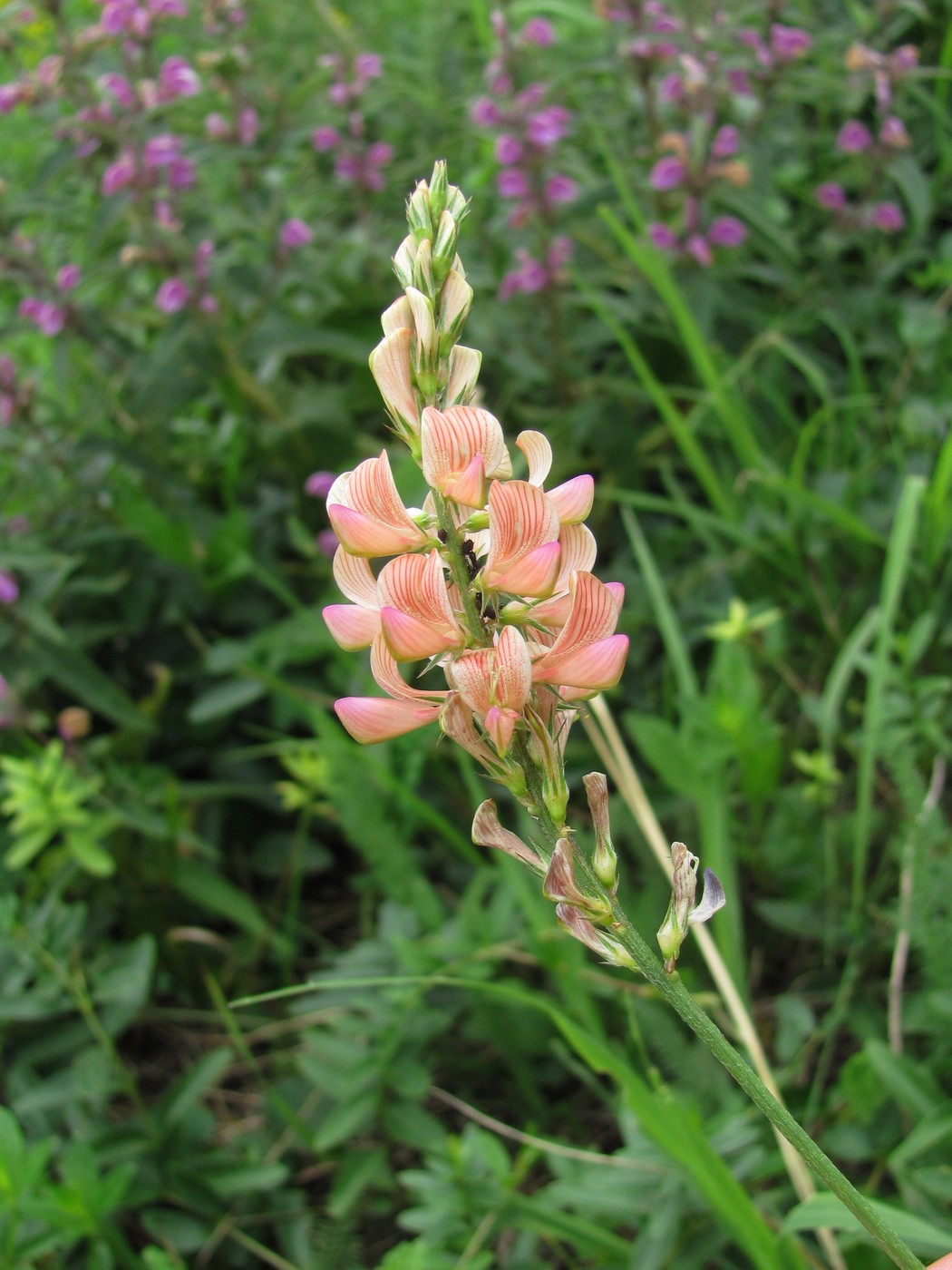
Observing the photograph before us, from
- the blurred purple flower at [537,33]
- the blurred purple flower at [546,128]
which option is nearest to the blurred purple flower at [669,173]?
the blurred purple flower at [546,128]

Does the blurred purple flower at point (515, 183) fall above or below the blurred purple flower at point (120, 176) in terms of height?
below

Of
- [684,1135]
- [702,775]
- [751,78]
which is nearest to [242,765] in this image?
[702,775]

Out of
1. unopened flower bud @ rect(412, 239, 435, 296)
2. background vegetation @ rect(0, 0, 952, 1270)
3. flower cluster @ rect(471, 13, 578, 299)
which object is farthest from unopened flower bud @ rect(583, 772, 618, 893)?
flower cluster @ rect(471, 13, 578, 299)

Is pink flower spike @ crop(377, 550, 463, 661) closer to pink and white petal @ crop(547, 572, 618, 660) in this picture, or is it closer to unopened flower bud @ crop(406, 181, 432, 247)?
pink and white petal @ crop(547, 572, 618, 660)

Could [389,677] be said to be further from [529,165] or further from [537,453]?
[529,165]

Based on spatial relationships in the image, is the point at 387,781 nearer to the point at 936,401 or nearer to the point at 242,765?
the point at 242,765

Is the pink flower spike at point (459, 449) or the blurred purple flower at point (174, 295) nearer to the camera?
the pink flower spike at point (459, 449)

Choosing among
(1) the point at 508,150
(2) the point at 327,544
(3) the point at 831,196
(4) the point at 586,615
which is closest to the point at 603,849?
(4) the point at 586,615

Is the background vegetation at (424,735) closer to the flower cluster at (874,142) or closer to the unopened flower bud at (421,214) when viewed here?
the flower cluster at (874,142)
